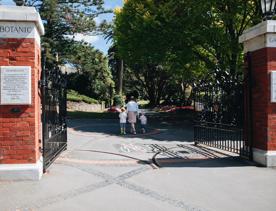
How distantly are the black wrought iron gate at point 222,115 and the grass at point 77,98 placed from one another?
2566 centimetres

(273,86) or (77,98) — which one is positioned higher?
(273,86)

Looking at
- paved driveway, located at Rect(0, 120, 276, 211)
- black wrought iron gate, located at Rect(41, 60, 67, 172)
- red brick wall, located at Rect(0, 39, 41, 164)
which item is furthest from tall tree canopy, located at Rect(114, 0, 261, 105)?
red brick wall, located at Rect(0, 39, 41, 164)

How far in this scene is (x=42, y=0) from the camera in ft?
108

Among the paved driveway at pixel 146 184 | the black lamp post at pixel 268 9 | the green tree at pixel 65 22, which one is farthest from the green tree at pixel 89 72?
the black lamp post at pixel 268 9

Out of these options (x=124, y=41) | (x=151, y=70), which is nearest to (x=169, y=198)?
(x=124, y=41)

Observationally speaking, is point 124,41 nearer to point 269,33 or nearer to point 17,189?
point 269,33

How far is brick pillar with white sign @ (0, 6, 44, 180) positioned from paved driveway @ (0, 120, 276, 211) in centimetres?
43

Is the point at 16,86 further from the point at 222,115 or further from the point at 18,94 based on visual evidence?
the point at 222,115

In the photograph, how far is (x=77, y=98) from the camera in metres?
39.4

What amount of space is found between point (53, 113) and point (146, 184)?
12.6 feet

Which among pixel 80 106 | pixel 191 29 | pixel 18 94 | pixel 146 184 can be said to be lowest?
pixel 146 184

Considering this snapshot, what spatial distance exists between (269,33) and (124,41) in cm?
1713

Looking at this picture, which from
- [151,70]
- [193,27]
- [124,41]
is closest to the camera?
[193,27]

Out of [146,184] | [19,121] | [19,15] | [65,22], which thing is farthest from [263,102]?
[65,22]
